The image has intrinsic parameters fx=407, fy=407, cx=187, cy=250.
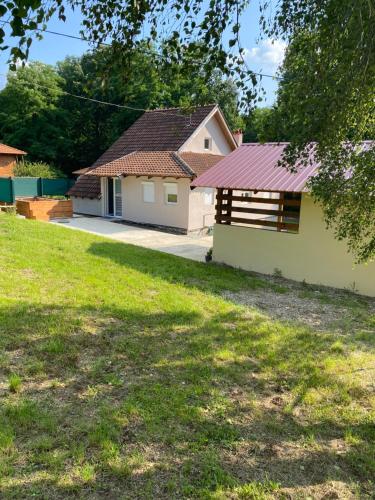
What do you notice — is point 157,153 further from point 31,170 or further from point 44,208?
point 31,170

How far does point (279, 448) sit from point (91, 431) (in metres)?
1.51


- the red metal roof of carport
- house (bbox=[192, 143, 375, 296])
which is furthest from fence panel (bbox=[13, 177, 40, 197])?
house (bbox=[192, 143, 375, 296])

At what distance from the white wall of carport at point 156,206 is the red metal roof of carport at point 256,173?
5.29 meters

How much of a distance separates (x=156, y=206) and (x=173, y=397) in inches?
607

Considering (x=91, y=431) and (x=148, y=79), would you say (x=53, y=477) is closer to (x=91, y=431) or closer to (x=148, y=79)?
(x=91, y=431)

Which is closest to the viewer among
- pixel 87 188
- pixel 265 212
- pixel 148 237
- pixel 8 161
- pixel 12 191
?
pixel 265 212

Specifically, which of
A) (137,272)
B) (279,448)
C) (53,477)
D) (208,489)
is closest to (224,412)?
(279,448)

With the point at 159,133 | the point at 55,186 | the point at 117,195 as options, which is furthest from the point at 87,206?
the point at 159,133

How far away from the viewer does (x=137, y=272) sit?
8961 mm

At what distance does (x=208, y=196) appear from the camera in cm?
1891

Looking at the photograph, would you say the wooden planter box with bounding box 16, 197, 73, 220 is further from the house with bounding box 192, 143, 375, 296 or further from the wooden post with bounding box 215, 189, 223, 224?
the wooden post with bounding box 215, 189, 223, 224

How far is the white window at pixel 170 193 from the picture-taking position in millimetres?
18195

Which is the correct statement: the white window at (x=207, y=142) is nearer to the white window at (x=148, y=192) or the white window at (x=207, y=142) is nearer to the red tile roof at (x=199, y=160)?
the red tile roof at (x=199, y=160)

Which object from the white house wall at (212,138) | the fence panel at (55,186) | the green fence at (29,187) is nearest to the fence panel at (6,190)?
the green fence at (29,187)
